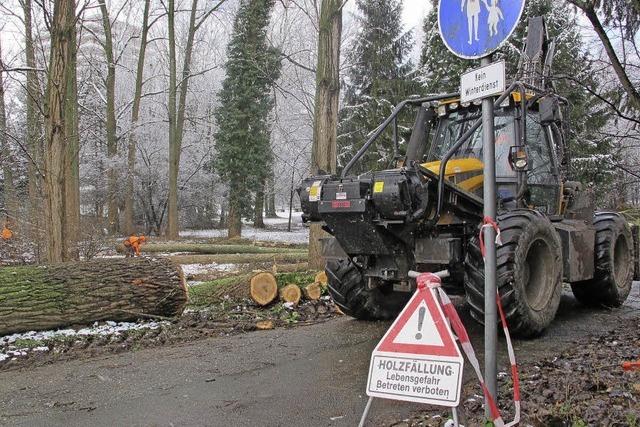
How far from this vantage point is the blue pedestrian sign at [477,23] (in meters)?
3.65

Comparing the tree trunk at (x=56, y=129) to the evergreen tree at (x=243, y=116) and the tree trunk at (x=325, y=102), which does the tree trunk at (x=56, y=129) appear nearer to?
the tree trunk at (x=325, y=102)

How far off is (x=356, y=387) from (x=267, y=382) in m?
0.88

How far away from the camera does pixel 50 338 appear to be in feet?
24.9

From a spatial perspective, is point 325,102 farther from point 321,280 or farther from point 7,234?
point 7,234

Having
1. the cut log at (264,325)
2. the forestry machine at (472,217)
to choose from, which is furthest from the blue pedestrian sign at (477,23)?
the cut log at (264,325)

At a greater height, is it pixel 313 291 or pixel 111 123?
pixel 111 123

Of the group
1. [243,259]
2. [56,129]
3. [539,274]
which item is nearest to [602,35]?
[539,274]

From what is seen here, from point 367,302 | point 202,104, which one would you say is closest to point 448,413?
point 367,302

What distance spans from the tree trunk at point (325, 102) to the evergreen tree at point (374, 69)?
17.9m

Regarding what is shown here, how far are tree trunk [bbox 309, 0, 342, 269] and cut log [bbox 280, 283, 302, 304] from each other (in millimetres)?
1932

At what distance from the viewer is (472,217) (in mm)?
6961

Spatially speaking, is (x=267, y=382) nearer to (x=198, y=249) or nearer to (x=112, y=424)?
(x=112, y=424)

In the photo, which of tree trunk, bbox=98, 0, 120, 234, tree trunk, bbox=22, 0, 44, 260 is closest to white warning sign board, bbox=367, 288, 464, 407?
tree trunk, bbox=22, 0, 44, 260

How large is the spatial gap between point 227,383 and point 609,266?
5988 mm
